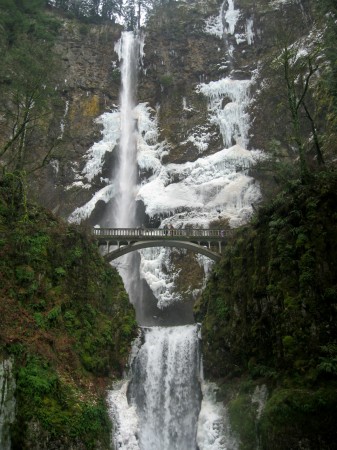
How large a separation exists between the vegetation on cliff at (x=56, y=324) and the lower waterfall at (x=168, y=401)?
103 cm

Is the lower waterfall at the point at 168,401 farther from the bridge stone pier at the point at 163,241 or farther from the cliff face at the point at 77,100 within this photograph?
the cliff face at the point at 77,100

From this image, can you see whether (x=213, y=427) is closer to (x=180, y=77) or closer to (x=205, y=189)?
(x=205, y=189)

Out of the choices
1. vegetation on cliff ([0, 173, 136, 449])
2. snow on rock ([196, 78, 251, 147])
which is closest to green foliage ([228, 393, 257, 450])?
vegetation on cliff ([0, 173, 136, 449])

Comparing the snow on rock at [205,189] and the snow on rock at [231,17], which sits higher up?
the snow on rock at [231,17]

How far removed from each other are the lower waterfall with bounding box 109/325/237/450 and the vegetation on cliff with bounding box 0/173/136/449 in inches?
40.4

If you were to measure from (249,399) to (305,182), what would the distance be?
348 inches

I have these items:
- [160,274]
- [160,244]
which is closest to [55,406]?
[160,244]

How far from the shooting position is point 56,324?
54.5 feet

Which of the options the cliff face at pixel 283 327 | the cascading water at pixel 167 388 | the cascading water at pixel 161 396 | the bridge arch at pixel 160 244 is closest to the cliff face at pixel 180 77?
the bridge arch at pixel 160 244

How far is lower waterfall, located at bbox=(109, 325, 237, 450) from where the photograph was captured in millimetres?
16328

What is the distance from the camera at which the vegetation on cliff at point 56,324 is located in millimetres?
13141

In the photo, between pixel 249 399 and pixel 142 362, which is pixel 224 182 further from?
pixel 249 399

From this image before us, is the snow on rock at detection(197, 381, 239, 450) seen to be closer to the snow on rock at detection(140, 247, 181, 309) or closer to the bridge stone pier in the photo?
the bridge stone pier

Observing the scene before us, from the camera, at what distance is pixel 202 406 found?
17.8m
